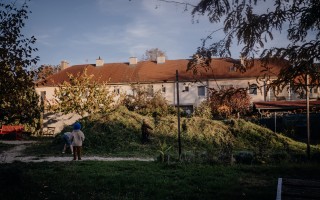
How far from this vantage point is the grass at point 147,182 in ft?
22.0

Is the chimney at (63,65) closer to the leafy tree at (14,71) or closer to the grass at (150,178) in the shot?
the grass at (150,178)

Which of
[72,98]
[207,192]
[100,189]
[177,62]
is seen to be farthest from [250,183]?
[177,62]

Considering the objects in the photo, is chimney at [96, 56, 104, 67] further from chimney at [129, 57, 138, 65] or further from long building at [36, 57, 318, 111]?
chimney at [129, 57, 138, 65]

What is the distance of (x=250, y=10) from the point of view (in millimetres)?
4977

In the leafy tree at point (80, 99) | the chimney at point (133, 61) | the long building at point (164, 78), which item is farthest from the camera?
the chimney at point (133, 61)

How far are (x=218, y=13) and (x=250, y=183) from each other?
5142 mm

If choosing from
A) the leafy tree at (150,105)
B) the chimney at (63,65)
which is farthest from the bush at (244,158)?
the chimney at (63,65)

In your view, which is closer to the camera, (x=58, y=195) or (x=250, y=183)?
(x=58, y=195)

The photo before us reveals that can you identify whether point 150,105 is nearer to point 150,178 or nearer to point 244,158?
point 244,158

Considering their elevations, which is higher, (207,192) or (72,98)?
(72,98)

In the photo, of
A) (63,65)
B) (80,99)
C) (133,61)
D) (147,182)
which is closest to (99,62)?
(133,61)

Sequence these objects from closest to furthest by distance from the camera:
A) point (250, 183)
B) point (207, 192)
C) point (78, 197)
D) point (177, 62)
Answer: point (78, 197)
point (207, 192)
point (250, 183)
point (177, 62)

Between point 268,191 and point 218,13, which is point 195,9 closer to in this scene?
point 218,13

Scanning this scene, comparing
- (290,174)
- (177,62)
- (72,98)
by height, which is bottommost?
(290,174)
